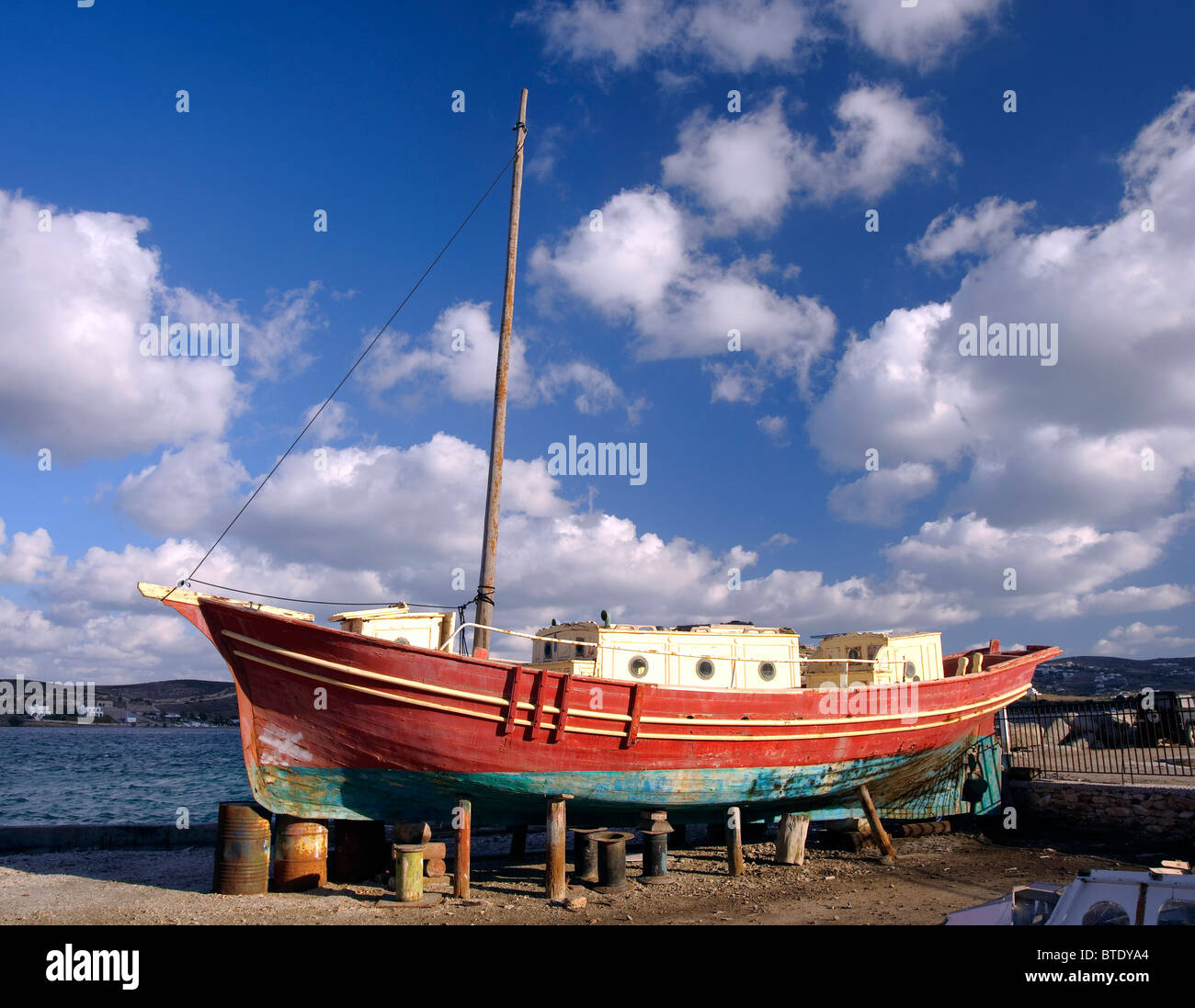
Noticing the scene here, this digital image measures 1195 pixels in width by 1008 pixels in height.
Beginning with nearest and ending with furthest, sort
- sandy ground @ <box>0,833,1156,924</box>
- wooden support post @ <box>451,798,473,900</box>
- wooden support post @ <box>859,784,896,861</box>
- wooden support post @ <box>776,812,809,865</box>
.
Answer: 1. sandy ground @ <box>0,833,1156,924</box>
2. wooden support post @ <box>451,798,473,900</box>
3. wooden support post @ <box>776,812,809,865</box>
4. wooden support post @ <box>859,784,896,861</box>

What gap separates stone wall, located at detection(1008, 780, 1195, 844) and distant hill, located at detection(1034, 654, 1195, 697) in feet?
256

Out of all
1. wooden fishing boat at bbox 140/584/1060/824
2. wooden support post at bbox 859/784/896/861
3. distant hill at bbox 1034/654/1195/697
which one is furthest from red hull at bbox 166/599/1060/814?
distant hill at bbox 1034/654/1195/697

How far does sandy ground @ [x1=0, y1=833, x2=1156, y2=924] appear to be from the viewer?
487 inches

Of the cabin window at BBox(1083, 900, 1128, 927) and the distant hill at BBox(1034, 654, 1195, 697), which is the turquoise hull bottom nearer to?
the cabin window at BBox(1083, 900, 1128, 927)

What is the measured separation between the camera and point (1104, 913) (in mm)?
7707

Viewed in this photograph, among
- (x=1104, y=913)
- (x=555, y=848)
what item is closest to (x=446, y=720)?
(x=555, y=848)

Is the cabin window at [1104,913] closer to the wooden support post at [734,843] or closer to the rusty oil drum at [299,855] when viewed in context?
the wooden support post at [734,843]

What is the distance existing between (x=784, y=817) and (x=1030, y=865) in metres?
5.02

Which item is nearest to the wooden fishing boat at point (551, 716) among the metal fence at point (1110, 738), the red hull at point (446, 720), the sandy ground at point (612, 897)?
the red hull at point (446, 720)

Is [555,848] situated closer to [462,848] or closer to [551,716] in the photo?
[462,848]
